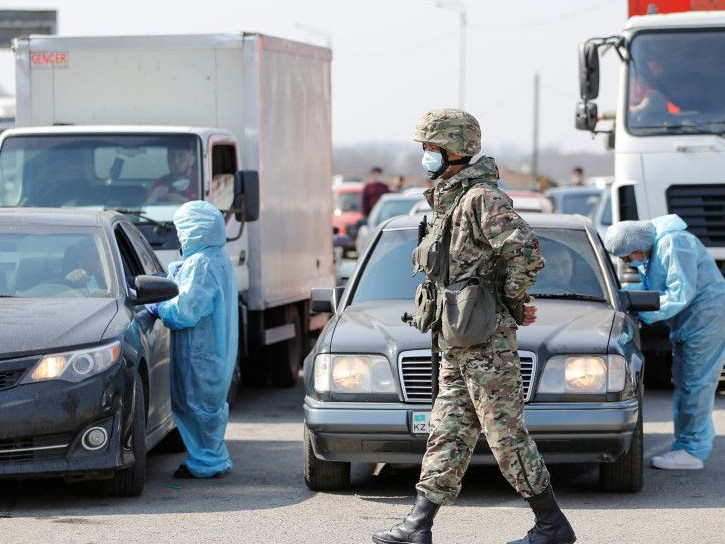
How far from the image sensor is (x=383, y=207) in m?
24.5

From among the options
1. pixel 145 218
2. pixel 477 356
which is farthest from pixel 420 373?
pixel 145 218

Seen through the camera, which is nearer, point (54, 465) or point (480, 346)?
point (480, 346)

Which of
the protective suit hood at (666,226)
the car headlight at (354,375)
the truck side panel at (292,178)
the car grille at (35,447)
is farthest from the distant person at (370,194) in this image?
the car grille at (35,447)

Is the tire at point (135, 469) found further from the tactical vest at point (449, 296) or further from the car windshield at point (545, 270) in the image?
the tactical vest at point (449, 296)

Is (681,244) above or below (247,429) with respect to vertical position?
above

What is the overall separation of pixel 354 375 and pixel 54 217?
7.09 ft

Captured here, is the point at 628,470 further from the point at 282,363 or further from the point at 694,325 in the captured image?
the point at 282,363

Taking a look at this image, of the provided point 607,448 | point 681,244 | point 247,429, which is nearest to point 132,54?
point 247,429

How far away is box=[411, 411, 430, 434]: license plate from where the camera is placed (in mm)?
7789

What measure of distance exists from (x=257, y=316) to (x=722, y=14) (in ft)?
16.0

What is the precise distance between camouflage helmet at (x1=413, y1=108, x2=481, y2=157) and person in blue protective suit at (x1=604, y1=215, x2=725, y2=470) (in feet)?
9.30

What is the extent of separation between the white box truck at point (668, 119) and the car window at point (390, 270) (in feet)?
14.6

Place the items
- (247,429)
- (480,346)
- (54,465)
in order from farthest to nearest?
(247,429) → (54,465) → (480,346)

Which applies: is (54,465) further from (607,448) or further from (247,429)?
(247,429)
